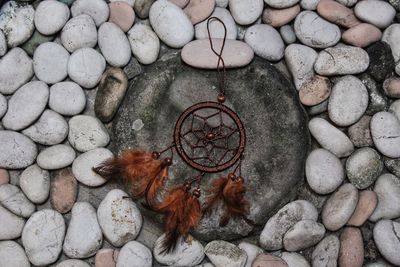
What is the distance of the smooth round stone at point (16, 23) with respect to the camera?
4.62 ft

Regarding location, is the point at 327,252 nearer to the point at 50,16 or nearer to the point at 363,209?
the point at 363,209

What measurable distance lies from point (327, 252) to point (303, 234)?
2.8 inches

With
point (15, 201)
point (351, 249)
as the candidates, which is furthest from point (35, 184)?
point (351, 249)

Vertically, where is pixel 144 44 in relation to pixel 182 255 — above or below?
above

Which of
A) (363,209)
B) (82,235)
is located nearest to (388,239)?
(363,209)

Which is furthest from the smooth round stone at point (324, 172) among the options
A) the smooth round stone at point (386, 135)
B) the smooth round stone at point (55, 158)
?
the smooth round stone at point (55, 158)

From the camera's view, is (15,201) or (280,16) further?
(280,16)

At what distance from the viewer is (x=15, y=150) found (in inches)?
53.1

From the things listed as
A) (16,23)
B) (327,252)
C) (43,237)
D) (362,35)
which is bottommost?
(327,252)

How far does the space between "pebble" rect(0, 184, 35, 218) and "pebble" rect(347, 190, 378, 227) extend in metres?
0.72

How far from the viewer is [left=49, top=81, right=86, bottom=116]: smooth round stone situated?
4.52ft

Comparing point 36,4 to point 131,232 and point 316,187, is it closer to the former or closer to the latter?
point 131,232

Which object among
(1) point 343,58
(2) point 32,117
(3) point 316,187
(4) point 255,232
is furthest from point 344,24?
(2) point 32,117

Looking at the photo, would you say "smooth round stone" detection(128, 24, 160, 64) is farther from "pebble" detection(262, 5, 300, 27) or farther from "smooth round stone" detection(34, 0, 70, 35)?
"pebble" detection(262, 5, 300, 27)
